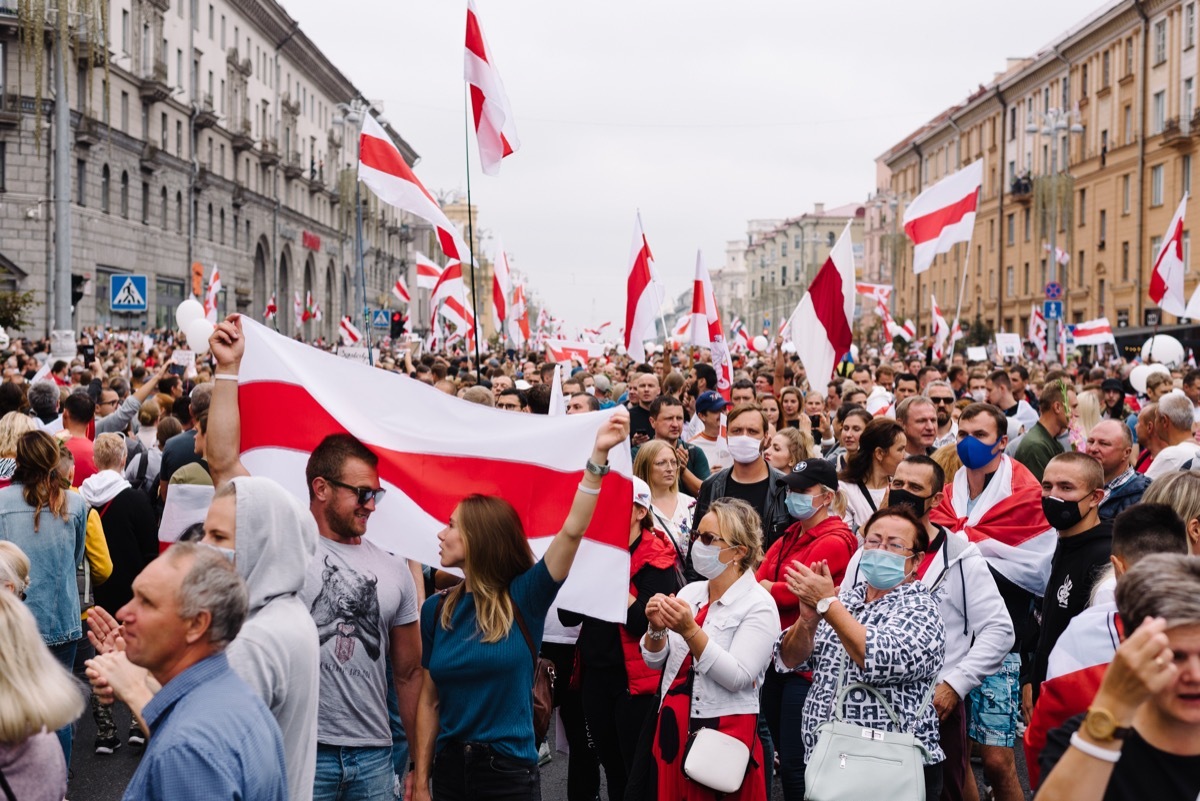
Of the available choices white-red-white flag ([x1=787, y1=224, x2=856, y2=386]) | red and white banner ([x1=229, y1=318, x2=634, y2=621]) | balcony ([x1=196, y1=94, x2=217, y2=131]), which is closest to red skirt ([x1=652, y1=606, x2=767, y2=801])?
red and white banner ([x1=229, y1=318, x2=634, y2=621])

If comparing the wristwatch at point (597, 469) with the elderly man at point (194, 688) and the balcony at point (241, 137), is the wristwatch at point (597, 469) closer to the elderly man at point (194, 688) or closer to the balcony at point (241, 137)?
the elderly man at point (194, 688)

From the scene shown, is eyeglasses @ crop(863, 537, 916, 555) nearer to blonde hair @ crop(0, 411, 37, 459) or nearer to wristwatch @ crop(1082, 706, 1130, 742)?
wristwatch @ crop(1082, 706, 1130, 742)

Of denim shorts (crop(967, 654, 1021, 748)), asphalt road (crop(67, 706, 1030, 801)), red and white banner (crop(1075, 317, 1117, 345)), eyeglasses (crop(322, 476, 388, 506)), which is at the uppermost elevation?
red and white banner (crop(1075, 317, 1117, 345))

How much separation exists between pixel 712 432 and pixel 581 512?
6.07 meters

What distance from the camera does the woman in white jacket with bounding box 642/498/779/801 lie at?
17.2 ft

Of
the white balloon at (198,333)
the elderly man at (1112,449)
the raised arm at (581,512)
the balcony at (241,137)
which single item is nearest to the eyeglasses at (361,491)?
the raised arm at (581,512)

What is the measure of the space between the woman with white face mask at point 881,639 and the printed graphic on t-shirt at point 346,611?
4.94 ft

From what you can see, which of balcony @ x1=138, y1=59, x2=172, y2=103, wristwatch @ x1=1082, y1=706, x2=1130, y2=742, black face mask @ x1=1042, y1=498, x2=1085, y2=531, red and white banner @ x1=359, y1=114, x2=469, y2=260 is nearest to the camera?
wristwatch @ x1=1082, y1=706, x2=1130, y2=742

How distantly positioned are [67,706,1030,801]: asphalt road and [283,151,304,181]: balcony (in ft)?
231

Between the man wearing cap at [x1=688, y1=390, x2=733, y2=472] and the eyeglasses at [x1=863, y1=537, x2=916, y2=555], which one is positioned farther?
the man wearing cap at [x1=688, y1=390, x2=733, y2=472]

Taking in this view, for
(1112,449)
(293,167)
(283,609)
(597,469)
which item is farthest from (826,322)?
(293,167)

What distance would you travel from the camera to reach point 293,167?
77312 mm

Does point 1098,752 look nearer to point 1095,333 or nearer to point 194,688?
point 194,688

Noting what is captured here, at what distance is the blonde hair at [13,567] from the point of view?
4.93m
